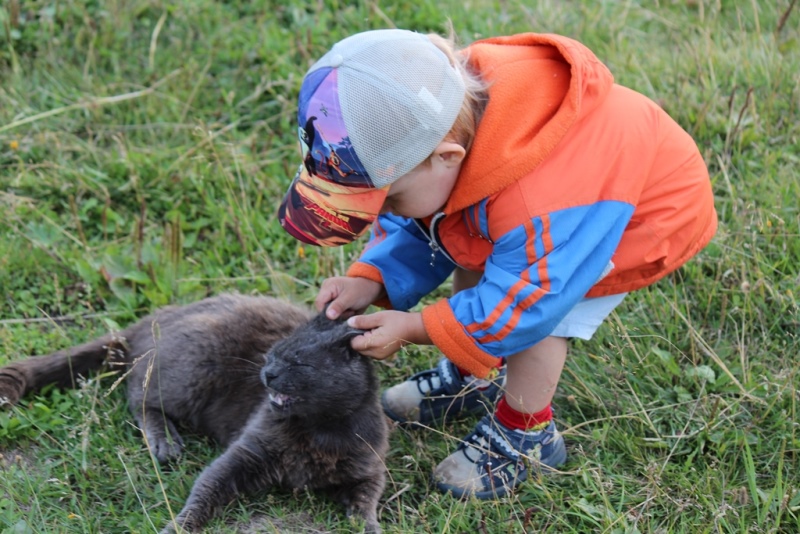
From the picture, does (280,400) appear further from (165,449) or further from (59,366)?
(59,366)

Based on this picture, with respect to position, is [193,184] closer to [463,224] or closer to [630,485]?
[463,224]

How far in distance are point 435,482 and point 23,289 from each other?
2146mm

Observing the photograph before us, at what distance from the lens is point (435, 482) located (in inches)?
126

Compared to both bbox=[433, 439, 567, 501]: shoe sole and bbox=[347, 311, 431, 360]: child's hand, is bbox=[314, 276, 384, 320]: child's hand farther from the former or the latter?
bbox=[433, 439, 567, 501]: shoe sole

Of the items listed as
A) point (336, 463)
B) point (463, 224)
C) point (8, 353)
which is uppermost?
point (463, 224)

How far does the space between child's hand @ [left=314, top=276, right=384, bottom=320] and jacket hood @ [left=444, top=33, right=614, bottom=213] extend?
0.60 metres

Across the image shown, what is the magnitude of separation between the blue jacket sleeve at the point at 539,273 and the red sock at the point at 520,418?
1.49ft

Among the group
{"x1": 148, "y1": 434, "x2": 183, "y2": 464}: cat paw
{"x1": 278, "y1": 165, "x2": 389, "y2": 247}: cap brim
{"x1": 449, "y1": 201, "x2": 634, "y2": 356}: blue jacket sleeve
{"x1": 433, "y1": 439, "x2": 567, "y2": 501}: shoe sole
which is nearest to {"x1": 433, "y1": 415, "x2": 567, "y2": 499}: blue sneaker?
{"x1": 433, "y1": 439, "x2": 567, "y2": 501}: shoe sole

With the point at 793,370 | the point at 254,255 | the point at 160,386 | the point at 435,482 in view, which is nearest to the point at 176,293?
the point at 254,255

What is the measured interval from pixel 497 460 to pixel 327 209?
3.84ft

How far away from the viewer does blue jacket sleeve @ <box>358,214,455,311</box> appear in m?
3.33

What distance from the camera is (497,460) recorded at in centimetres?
321

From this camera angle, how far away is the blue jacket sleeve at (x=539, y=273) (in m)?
2.64

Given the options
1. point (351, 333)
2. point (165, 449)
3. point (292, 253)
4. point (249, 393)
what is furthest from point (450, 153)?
point (292, 253)
